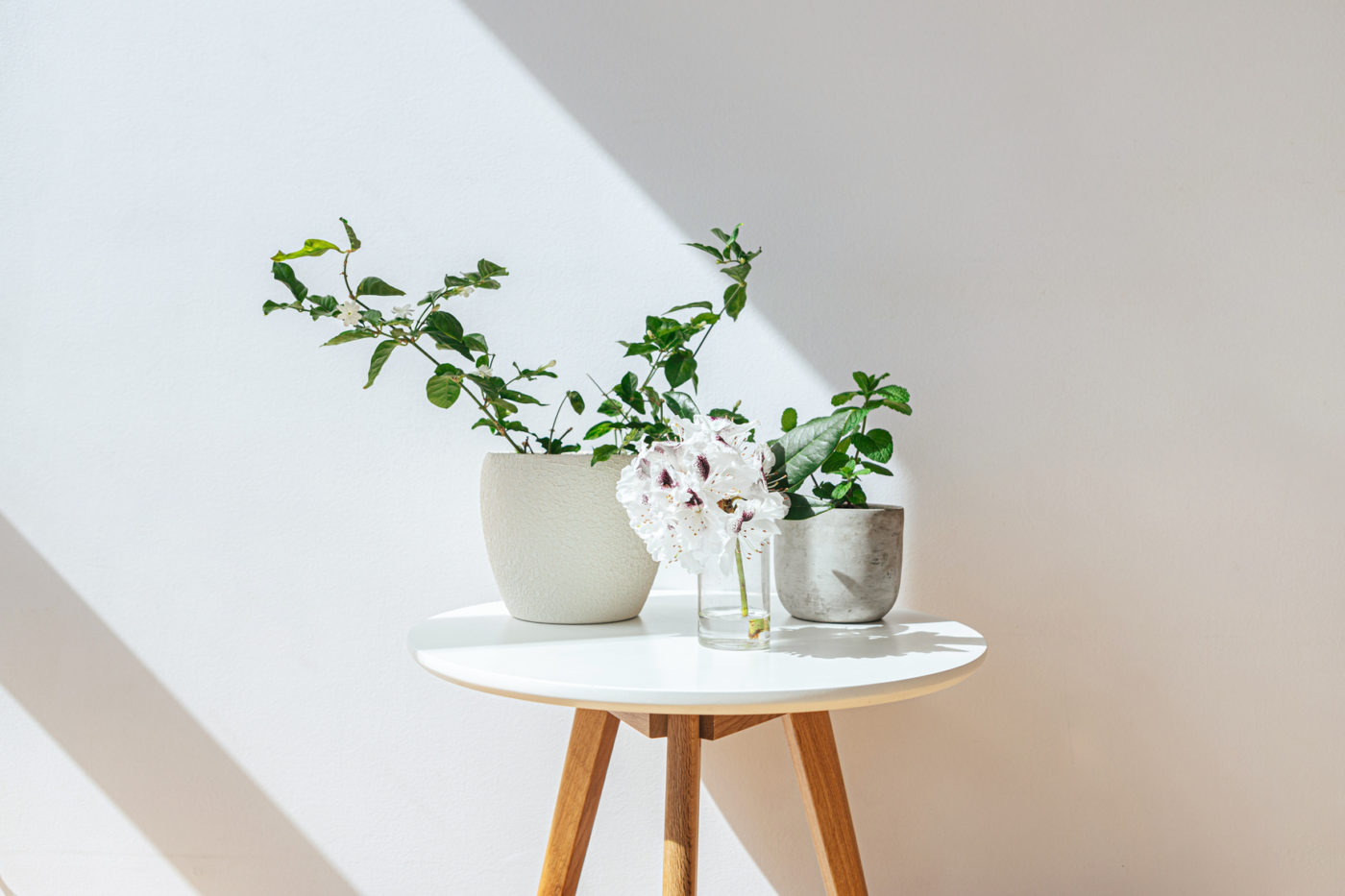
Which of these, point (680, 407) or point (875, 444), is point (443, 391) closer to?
point (680, 407)

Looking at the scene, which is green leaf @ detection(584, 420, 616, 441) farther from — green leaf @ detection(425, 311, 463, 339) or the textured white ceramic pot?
green leaf @ detection(425, 311, 463, 339)

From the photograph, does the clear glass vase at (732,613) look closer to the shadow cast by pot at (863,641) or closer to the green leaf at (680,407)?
the shadow cast by pot at (863,641)

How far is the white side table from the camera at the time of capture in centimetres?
72

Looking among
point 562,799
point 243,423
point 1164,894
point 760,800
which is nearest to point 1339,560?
point 1164,894

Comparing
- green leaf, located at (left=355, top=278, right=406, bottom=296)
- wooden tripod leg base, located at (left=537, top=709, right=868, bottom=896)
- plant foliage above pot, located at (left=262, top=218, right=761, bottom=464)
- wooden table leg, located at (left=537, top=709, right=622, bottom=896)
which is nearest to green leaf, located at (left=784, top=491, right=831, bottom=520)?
plant foliage above pot, located at (left=262, top=218, right=761, bottom=464)

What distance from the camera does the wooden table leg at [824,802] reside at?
95cm

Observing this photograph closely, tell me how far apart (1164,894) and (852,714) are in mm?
472

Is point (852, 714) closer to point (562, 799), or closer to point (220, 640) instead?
point (562, 799)

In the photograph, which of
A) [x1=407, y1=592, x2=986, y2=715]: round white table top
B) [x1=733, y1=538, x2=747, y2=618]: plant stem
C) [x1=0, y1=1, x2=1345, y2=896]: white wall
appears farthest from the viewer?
[x1=0, y1=1, x2=1345, y2=896]: white wall

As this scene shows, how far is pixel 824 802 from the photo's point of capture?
96 cm

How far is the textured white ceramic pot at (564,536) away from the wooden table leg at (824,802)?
0.24 metres

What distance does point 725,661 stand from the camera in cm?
82

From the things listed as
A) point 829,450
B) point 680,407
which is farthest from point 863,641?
point 680,407

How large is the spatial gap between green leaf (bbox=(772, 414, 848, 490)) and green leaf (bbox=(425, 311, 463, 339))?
37 centimetres
